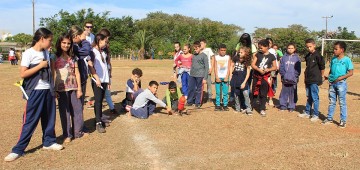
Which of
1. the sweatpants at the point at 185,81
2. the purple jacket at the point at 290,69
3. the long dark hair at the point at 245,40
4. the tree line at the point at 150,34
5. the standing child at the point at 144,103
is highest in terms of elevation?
the tree line at the point at 150,34

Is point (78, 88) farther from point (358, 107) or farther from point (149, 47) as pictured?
point (149, 47)

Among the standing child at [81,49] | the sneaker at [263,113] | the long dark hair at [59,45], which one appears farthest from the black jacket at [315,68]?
the long dark hair at [59,45]

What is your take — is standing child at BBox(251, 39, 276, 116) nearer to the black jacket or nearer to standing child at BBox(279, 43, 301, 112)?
standing child at BBox(279, 43, 301, 112)

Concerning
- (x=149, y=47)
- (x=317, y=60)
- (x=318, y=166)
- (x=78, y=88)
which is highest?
(x=149, y=47)

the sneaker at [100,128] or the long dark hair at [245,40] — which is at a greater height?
the long dark hair at [245,40]

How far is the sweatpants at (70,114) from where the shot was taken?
16.7 feet

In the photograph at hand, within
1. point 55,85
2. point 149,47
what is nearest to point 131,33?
point 149,47

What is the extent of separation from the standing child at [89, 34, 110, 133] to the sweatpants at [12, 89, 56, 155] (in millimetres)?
1083

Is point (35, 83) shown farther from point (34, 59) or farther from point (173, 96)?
point (173, 96)

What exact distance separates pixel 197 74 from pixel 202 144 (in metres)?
3.34

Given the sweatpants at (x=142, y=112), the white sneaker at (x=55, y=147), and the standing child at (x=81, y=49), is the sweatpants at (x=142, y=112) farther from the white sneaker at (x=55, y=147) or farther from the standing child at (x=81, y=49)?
the white sneaker at (x=55, y=147)

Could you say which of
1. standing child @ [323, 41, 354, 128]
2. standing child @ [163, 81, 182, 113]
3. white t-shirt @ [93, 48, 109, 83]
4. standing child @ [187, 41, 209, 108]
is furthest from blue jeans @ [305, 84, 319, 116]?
white t-shirt @ [93, 48, 109, 83]

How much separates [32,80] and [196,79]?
15.1 feet

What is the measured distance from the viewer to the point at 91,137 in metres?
5.43
